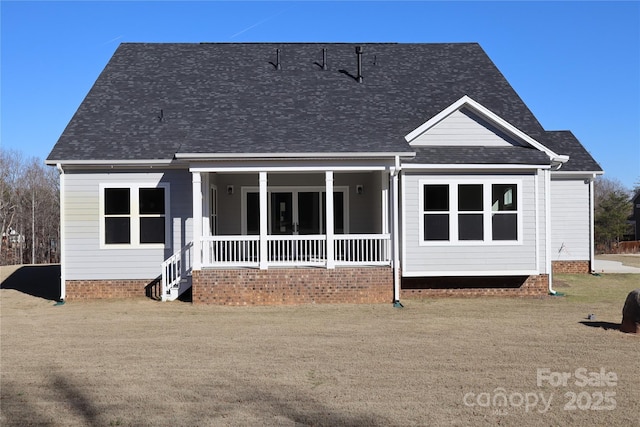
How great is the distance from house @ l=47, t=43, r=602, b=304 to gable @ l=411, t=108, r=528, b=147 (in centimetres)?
4

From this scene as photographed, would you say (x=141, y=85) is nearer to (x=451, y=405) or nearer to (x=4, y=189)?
(x=451, y=405)

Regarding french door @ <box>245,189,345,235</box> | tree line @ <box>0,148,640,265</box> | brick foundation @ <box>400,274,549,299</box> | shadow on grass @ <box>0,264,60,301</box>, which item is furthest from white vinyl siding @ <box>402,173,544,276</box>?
tree line @ <box>0,148,640,265</box>

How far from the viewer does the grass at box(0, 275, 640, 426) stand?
672 cm

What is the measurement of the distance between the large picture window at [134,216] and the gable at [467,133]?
6.84 m

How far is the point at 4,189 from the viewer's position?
4434 cm

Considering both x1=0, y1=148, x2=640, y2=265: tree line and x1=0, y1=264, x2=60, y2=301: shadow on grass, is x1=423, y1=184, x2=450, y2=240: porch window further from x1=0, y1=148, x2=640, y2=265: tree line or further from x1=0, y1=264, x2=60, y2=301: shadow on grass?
x1=0, y1=148, x2=640, y2=265: tree line

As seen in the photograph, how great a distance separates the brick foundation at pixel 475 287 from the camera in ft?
53.6

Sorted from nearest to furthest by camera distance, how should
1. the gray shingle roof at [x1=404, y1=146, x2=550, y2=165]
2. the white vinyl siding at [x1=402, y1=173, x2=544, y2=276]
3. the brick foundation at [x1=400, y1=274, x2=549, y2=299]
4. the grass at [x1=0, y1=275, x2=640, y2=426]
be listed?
the grass at [x1=0, y1=275, x2=640, y2=426]
the gray shingle roof at [x1=404, y1=146, x2=550, y2=165]
the white vinyl siding at [x1=402, y1=173, x2=544, y2=276]
the brick foundation at [x1=400, y1=274, x2=549, y2=299]

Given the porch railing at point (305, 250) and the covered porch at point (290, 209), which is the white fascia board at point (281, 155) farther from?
the porch railing at point (305, 250)

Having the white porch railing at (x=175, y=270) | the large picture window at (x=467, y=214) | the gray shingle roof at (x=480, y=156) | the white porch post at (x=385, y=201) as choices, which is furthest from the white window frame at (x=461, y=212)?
the white porch railing at (x=175, y=270)

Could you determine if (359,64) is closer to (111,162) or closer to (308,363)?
(111,162)

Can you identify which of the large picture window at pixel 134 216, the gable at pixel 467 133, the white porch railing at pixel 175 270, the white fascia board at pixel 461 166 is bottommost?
the white porch railing at pixel 175 270

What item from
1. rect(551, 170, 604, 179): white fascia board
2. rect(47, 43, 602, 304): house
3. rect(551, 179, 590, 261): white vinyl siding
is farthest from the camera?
rect(551, 179, 590, 261): white vinyl siding

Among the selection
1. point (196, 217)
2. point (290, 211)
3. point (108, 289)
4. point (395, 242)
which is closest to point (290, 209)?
point (290, 211)
